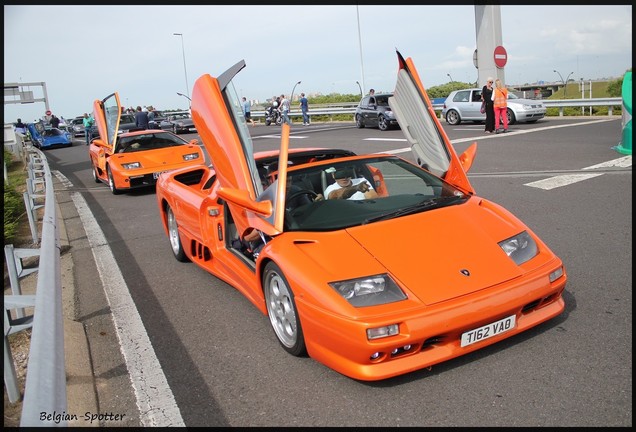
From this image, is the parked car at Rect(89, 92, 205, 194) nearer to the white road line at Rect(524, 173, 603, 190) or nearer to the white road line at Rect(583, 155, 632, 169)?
the white road line at Rect(524, 173, 603, 190)

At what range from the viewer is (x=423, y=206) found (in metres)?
4.12

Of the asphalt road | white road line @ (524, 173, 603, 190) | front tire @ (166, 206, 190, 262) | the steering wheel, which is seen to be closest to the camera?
the asphalt road

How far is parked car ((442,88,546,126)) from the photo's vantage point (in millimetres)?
19703

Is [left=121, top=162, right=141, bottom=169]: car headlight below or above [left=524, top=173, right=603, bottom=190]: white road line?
above

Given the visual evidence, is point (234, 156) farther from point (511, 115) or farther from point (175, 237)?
point (511, 115)

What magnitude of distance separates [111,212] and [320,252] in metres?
7.19

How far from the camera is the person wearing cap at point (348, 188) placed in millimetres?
4391

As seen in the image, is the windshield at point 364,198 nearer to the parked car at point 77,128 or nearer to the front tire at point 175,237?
the front tire at point 175,237

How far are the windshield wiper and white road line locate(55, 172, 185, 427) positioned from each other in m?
1.71

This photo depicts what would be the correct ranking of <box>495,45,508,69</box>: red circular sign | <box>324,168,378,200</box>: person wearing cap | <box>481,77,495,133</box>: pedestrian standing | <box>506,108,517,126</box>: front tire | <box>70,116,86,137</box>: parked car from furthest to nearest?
1. <box>70,116,86,137</box>: parked car
2. <box>495,45,508,69</box>: red circular sign
3. <box>506,108,517,126</box>: front tire
4. <box>481,77,495,133</box>: pedestrian standing
5. <box>324,168,378,200</box>: person wearing cap

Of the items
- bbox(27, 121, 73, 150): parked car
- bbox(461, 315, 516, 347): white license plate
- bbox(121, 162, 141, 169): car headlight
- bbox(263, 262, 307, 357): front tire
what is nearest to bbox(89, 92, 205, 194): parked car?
bbox(121, 162, 141, 169): car headlight

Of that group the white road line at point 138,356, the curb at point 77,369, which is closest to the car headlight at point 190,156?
the white road line at point 138,356

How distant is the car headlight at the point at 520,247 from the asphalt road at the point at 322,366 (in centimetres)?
50

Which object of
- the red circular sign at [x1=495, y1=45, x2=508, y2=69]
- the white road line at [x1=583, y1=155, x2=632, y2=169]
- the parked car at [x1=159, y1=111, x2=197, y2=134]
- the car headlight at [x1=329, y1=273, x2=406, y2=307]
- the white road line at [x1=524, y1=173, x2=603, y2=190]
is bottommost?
the white road line at [x1=524, y1=173, x2=603, y2=190]
